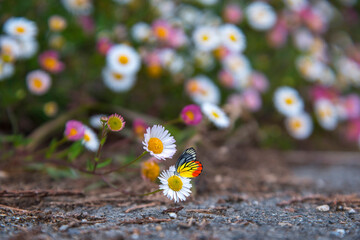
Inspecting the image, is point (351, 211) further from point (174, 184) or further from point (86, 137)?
point (86, 137)

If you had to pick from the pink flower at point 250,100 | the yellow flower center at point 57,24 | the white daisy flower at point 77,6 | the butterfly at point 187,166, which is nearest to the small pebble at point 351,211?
the butterfly at point 187,166

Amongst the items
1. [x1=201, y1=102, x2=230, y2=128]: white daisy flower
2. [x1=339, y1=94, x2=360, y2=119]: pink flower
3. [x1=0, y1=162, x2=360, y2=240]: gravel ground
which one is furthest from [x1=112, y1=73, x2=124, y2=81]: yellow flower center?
[x1=339, y1=94, x2=360, y2=119]: pink flower

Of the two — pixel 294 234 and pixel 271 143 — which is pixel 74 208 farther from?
pixel 271 143

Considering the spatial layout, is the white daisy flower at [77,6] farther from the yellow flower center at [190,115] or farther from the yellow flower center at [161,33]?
the yellow flower center at [190,115]

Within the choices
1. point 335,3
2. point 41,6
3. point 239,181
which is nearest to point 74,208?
point 239,181

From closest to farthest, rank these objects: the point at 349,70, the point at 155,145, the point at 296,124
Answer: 1. the point at 155,145
2. the point at 296,124
3. the point at 349,70

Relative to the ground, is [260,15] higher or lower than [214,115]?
higher

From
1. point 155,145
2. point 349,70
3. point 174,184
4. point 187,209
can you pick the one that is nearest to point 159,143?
point 155,145
